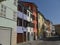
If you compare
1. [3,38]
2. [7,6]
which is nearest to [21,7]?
[7,6]

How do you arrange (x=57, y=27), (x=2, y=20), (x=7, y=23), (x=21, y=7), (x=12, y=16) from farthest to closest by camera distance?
(x=57, y=27) < (x=21, y=7) < (x=12, y=16) < (x=7, y=23) < (x=2, y=20)

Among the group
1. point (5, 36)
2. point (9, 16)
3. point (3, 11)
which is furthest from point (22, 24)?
point (3, 11)

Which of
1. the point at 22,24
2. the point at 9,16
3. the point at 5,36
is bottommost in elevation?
the point at 5,36

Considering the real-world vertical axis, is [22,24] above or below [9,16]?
below

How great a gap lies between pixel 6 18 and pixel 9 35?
9.12 feet

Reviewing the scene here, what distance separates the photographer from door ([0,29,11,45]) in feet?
76.0

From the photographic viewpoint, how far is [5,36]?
24219mm

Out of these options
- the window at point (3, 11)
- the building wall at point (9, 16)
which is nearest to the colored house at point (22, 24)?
the building wall at point (9, 16)

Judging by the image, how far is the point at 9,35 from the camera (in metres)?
26.1

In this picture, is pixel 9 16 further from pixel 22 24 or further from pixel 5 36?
pixel 22 24

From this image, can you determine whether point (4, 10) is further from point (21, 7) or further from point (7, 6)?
point (21, 7)

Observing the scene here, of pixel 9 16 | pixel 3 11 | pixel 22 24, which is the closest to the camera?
pixel 3 11

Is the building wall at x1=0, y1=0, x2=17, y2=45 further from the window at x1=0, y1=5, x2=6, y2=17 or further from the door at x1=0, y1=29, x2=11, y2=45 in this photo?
the door at x1=0, y1=29, x2=11, y2=45

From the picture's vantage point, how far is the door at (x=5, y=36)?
23172mm
